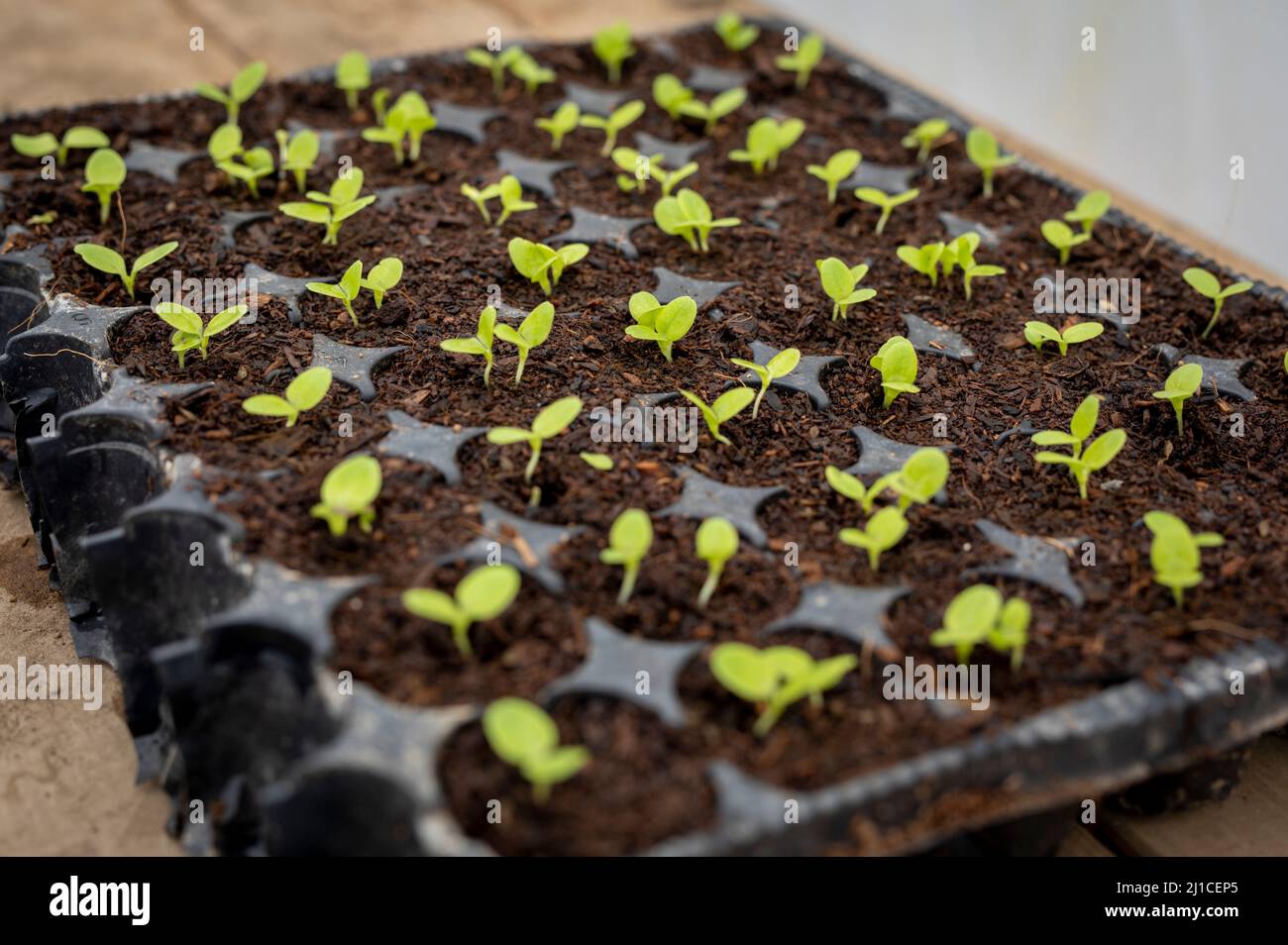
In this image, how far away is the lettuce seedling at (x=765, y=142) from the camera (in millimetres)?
2369

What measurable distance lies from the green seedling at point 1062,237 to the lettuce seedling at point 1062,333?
0.27 meters

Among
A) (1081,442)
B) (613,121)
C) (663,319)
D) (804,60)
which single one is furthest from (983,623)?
(804,60)

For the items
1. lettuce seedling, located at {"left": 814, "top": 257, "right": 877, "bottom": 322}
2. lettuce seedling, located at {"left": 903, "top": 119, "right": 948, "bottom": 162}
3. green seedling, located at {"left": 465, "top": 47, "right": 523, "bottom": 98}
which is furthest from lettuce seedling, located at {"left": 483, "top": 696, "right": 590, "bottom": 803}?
green seedling, located at {"left": 465, "top": 47, "right": 523, "bottom": 98}

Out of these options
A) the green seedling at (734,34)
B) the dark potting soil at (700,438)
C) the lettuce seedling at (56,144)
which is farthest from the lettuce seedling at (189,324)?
the green seedling at (734,34)

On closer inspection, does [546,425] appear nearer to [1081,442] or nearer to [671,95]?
[1081,442]

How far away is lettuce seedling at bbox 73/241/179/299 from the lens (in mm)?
1899

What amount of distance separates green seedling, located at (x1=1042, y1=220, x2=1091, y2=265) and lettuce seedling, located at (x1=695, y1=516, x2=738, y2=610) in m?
1.01

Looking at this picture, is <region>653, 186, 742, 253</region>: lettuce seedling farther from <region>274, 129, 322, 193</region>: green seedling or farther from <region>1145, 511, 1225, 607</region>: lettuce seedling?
<region>1145, 511, 1225, 607</region>: lettuce seedling

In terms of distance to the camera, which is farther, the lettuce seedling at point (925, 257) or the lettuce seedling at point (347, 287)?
the lettuce seedling at point (925, 257)

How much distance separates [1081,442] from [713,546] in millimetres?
566

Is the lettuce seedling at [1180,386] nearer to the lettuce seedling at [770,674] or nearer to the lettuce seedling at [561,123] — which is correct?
the lettuce seedling at [770,674]

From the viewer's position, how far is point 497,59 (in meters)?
2.70

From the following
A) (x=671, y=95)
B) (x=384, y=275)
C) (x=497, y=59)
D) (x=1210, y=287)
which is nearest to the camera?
(x=384, y=275)
